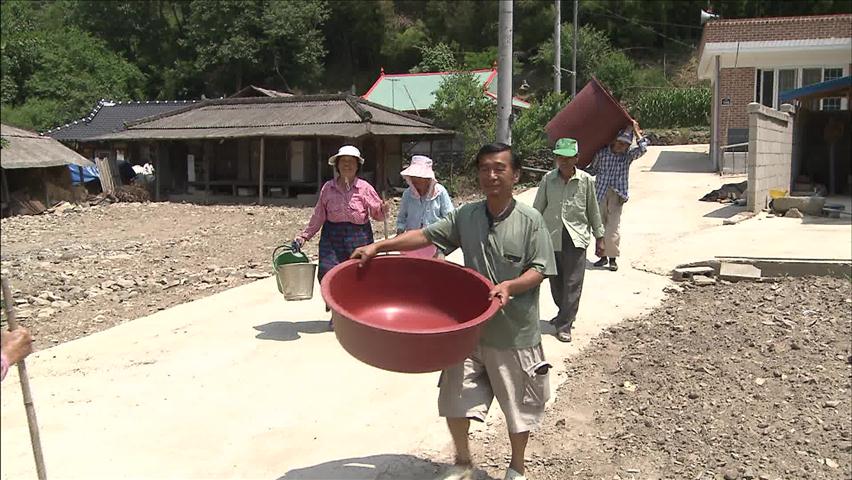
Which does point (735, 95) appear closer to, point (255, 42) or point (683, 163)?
point (683, 163)

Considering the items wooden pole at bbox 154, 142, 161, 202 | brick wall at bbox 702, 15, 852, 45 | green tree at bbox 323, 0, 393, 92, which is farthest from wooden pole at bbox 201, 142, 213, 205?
green tree at bbox 323, 0, 393, 92

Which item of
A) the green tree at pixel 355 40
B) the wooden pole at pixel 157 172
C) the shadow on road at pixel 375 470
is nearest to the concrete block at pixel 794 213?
the shadow on road at pixel 375 470

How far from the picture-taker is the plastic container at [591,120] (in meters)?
7.76

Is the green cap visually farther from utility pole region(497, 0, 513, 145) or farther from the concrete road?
utility pole region(497, 0, 513, 145)

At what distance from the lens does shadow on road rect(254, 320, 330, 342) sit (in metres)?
6.39

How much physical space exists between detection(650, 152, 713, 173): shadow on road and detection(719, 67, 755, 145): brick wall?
101cm

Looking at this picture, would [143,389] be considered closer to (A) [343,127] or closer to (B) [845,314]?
(B) [845,314]

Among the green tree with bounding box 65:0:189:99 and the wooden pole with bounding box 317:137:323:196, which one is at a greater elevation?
the green tree with bounding box 65:0:189:99

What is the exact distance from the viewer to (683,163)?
21562mm

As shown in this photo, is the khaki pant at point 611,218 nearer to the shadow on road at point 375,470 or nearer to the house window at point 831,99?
the shadow on road at point 375,470

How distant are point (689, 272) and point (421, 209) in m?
3.63

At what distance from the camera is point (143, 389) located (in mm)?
5117

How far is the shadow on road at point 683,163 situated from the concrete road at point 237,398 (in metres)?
12.2

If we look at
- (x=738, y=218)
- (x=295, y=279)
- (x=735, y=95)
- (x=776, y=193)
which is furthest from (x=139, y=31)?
(x=295, y=279)
